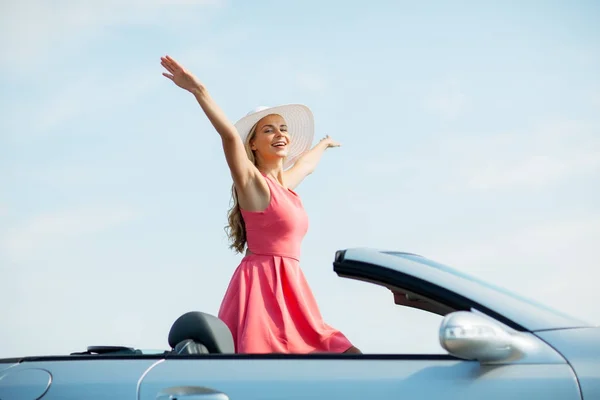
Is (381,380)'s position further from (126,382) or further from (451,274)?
(126,382)

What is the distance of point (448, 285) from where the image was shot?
305cm

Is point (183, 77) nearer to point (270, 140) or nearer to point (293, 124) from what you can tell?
point (270, 140)

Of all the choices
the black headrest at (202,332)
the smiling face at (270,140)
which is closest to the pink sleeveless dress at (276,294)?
the smiling face at (270,140)

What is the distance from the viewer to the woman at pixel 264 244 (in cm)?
436

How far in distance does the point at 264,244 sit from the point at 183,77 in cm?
101

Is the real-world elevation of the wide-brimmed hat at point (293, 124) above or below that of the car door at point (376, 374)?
above

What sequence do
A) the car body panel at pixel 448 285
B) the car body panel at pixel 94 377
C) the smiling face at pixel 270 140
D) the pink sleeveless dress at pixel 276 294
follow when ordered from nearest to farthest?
the car body panel at pixel 448 285 → the car body panel at pixel 94 377 → the pink sleeveless dress at pixel 276 294 → the smiling face at pixel 270 140

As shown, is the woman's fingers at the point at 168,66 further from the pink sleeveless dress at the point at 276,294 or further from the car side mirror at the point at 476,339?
the car side mirror at the point at 476,339

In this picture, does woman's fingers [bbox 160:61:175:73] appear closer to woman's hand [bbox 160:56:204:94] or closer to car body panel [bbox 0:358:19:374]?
woman's hand [bbox 160:56:204:94]

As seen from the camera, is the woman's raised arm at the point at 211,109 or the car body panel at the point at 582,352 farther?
the woman's raised arm at the point at 211,109

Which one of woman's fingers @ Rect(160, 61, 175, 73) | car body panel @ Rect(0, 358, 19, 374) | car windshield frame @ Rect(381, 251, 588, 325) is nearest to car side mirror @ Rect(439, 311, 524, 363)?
car windshield frame @ Rect(381, 251, 588, 325)

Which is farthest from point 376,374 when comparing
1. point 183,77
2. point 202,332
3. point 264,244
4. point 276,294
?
point 183,77

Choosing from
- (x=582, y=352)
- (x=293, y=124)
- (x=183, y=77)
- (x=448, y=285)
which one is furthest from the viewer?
(x=293, y=124)

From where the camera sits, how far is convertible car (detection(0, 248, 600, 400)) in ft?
9.14
